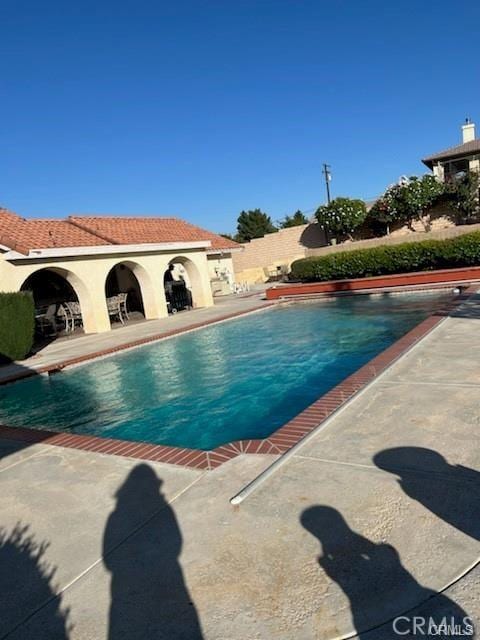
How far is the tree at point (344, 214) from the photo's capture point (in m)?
33.1

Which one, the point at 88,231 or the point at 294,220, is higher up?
the point at 294,220

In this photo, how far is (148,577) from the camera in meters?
2.94

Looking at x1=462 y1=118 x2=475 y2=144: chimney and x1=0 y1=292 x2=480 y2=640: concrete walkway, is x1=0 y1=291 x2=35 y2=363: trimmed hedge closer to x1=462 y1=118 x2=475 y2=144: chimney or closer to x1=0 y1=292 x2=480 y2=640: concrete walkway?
x1=0 y1=292 x2=480 y2=640: concrete walkway

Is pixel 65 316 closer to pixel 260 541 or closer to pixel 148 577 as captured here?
pixel 148 577

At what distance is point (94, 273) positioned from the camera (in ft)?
57.0

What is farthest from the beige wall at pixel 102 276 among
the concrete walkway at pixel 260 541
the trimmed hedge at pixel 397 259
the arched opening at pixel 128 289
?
the concrete walkway at pixel 260 541

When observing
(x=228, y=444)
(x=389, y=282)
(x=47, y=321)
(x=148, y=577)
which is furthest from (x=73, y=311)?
(x=148, y=577)

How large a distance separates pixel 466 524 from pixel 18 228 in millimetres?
17494

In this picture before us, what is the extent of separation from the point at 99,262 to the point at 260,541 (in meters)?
15.9

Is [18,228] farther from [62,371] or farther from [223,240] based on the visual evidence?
[223,240]

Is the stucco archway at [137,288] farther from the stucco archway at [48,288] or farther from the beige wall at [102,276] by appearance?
the stucco archway at [48,288]

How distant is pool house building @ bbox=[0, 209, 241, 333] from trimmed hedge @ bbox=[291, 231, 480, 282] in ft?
20.1

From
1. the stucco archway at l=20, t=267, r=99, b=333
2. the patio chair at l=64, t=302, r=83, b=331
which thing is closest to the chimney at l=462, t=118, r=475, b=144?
the stucco archway at l=20, t=267, r=99, b=333

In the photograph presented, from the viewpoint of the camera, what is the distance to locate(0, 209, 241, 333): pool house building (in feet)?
50.8
